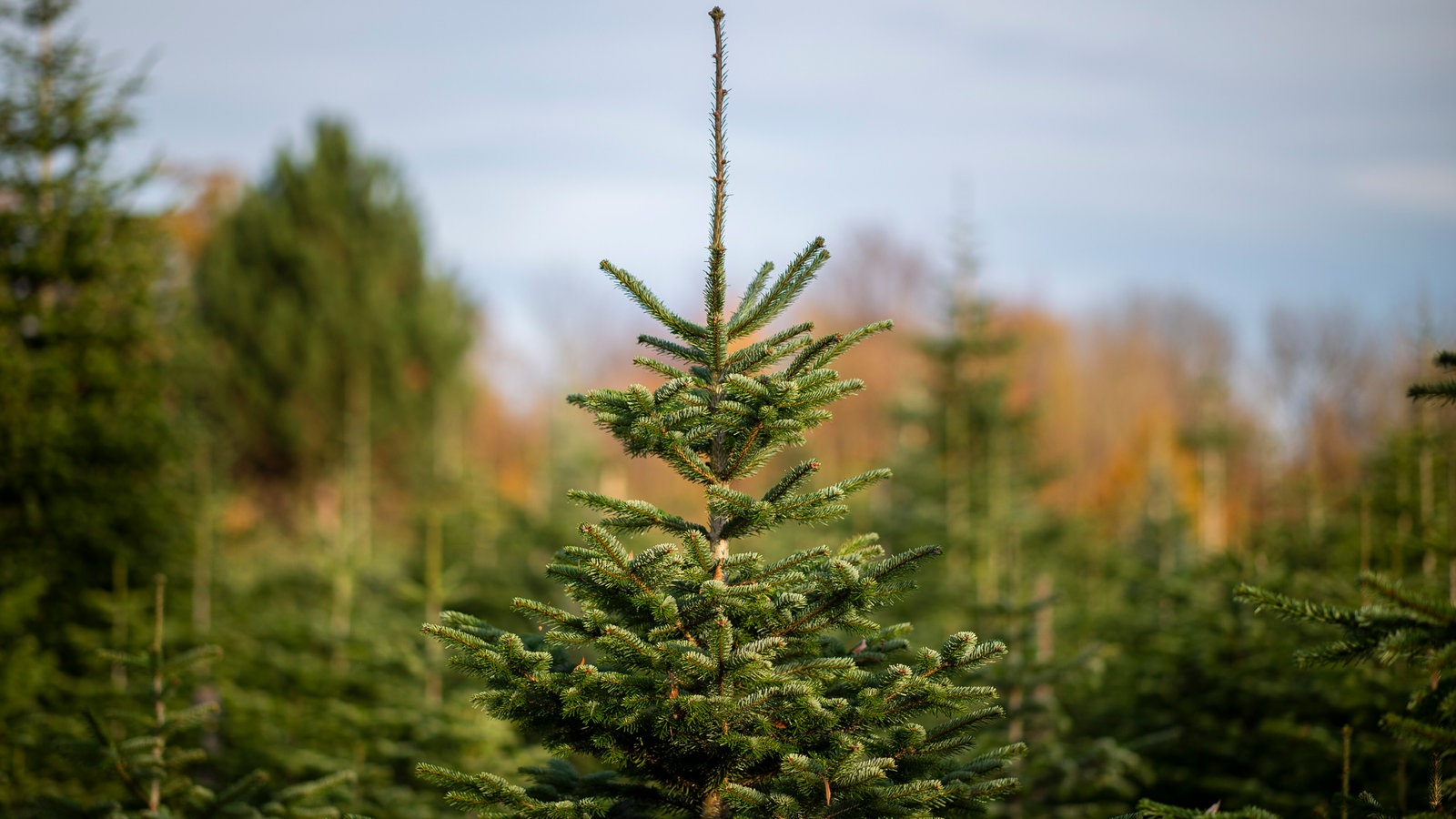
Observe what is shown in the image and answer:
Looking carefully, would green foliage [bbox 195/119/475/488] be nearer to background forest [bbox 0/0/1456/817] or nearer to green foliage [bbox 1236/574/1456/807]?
background forest [bbox 0/0/1456/817]

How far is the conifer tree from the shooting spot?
3.54 m

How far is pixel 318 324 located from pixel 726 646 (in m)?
22.3

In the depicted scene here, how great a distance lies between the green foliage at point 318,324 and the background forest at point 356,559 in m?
0.10

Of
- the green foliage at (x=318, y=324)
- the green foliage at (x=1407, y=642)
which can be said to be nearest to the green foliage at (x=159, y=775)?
the green foliage at (x=1407, y=642)

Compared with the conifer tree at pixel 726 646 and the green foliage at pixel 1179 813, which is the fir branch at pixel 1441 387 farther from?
the conifer tree at pixel 726 646

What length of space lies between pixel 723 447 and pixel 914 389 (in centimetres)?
2422

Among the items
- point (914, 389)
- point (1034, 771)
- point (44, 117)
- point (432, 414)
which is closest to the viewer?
point (1034, 771)

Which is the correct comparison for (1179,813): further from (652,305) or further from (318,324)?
(318,324)

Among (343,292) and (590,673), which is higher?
(343,292)

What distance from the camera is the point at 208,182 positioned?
34.3 meters

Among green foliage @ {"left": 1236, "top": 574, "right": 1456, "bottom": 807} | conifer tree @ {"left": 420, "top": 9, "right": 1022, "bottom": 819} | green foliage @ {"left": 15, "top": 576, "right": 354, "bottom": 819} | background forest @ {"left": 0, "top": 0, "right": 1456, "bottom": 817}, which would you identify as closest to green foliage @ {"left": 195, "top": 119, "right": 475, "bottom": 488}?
background forest @ {"left": 0, "top": 0, "right": 1456, "bottom": 817}

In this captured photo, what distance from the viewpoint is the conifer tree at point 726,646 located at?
3.54 metres

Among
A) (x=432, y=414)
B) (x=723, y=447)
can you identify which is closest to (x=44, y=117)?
(x=723, y=447)

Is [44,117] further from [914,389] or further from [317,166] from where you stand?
[914,389]
